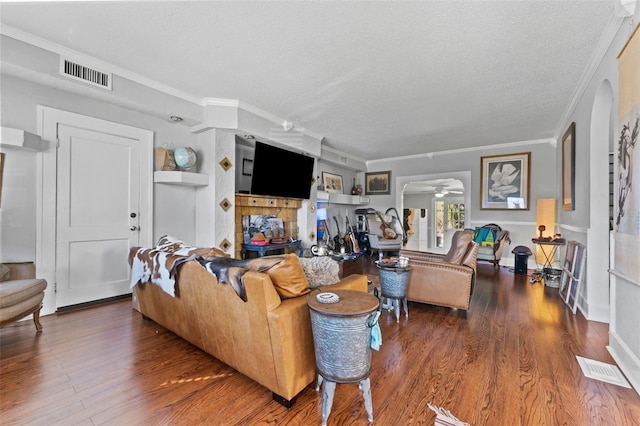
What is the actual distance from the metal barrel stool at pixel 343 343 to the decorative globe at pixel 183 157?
3.18 m

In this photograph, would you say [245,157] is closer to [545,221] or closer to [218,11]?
[218,11]

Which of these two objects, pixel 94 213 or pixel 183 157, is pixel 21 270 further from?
pixel 183 157

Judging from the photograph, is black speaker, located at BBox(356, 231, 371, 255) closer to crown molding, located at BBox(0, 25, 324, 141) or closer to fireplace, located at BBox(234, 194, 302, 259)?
fireplace, located at BBox(234, 194, 302, 259)

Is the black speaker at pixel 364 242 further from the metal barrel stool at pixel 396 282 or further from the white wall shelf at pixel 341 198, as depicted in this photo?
the metal barrel stool at pixel 396 282

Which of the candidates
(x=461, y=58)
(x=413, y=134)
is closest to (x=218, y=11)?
(x=461, y=58)

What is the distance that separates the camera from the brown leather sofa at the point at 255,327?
1.52 meters

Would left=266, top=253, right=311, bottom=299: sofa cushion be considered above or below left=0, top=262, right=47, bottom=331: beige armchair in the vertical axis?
above

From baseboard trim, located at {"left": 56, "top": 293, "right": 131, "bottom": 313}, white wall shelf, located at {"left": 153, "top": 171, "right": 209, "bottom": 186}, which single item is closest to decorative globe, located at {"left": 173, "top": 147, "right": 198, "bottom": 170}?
white wall shelf, located at {"left": 153, "top": 171, "right": 209, "bottom": 186}

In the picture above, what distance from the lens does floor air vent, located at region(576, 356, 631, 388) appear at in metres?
1.82

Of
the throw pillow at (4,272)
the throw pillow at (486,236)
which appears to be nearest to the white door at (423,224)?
the throw pillow at (486,236)

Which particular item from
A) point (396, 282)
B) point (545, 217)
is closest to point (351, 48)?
point (396, 282)

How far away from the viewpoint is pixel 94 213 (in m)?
3.25

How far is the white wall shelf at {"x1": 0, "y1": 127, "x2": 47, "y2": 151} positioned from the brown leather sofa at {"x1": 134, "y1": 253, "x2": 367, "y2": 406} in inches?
83.2

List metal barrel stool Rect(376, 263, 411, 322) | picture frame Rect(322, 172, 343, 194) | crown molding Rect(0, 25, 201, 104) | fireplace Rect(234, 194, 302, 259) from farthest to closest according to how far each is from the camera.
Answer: picture frame Rect(322, 172, 343, 194)
fireplace Rect(234, 194, 302, 259)
metal barrel stool Rect(376, 263, 411, 322)
crown molding Rect(0, 25, 201, 104)
